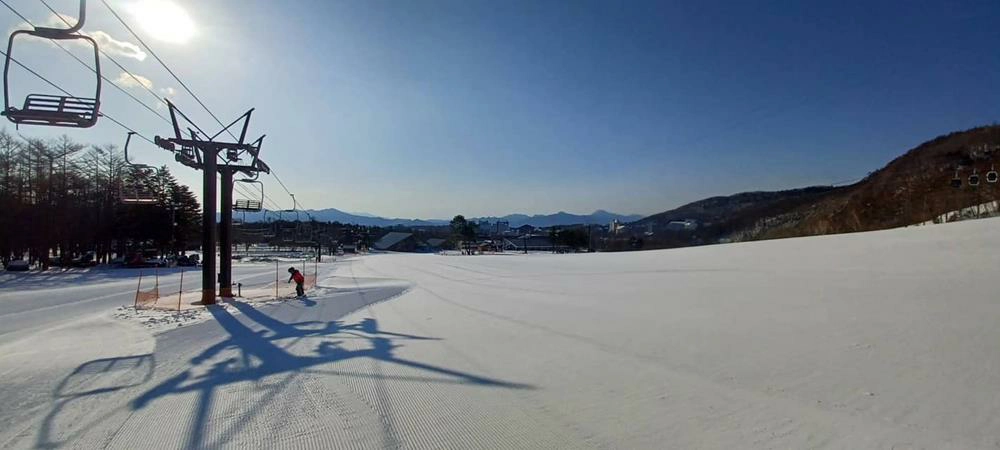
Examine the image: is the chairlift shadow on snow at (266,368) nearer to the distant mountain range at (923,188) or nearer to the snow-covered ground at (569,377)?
the snow-covered ground at (569,377)

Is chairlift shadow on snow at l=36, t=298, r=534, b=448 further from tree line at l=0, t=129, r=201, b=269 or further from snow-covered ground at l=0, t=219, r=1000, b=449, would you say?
tree line at l=0, t=129, r=201, b=269

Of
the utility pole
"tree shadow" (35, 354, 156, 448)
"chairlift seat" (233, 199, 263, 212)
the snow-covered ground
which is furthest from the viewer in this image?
"chairlift seat" (233, 199, 263, 212)

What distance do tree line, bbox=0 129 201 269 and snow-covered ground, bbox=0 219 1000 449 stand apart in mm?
36958

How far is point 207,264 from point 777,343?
18.8 m

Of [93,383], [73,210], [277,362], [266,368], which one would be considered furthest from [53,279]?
[266,368]

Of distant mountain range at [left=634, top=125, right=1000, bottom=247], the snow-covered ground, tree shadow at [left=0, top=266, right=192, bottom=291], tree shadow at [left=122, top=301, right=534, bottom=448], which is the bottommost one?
tree shadow at [left=122, top=301, right=534, bottom=448]

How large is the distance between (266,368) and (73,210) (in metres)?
57.3

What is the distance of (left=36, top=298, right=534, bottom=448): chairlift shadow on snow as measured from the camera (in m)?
5.02

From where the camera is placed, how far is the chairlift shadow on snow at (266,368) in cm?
502

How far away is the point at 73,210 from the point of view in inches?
1918

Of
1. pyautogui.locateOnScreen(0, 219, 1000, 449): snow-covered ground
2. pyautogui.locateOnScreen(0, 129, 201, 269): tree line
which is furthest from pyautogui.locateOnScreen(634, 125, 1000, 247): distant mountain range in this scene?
pyautogui.locateOnScreen(0, 129, 201, 269): tree line

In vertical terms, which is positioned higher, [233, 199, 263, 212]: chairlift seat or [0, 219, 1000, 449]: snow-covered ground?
[233, 199, 263, 212]: chairlift seat

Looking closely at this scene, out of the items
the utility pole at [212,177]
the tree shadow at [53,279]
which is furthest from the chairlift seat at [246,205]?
the tree shadow at [53,279]

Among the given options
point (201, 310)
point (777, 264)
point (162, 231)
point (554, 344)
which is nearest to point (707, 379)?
point (554, 344)
